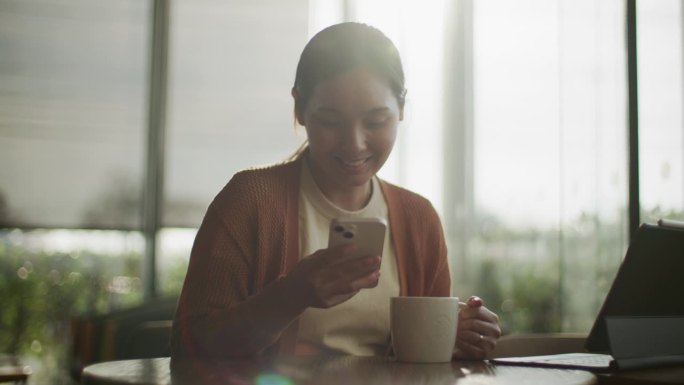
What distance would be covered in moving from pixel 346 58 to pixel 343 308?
0.50 meters

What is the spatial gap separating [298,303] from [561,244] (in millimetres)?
2776

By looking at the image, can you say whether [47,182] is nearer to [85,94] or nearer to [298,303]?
[85,94]

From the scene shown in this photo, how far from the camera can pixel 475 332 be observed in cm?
146

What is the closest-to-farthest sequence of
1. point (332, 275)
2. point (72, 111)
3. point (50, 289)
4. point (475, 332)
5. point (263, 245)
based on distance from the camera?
point (332, 275)
point (475, 332)
point (263, 245)
point (50, 289)
point (72, 111)

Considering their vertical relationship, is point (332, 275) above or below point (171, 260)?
above

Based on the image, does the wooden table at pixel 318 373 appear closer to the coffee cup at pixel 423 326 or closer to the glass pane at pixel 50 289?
the coffee cup at pixel 423 326

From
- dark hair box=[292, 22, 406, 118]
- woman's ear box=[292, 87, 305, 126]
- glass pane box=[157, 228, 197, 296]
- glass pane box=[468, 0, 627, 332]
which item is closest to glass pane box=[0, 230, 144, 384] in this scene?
glass pane box=[157, 228, 197, 296]

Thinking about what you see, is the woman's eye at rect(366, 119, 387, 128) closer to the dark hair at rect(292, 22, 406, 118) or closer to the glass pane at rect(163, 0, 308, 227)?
the dark hair at rect(292, 22, 406, 118)

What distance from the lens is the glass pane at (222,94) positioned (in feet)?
15.4

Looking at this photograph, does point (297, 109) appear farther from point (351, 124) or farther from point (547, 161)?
point (547, 161)

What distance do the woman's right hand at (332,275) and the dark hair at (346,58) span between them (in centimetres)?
52

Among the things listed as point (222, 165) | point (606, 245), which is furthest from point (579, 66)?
point (222, 165)

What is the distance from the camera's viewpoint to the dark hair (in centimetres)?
166

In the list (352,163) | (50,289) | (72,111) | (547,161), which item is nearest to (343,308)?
(352,163)
